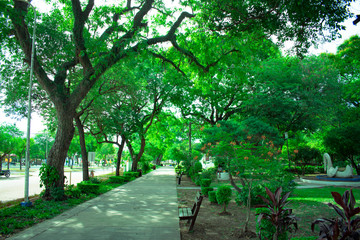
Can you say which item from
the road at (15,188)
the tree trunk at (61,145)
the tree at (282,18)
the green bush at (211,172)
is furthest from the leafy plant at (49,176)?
the tree at (282,18)

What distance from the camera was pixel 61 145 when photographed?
11539 mm

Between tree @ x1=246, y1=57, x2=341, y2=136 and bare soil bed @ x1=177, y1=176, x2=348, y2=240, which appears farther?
tree @ x1=246, y1=57, x2=341, y2=136

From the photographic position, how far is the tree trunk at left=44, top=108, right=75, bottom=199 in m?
11.5

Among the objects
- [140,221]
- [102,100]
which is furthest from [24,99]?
[140,221]

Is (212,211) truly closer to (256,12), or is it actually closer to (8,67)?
(256,12)

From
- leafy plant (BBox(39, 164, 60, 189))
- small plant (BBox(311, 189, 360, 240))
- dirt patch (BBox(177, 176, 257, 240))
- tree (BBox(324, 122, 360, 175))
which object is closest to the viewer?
small plant (BBox(311, 189, 360, 240))

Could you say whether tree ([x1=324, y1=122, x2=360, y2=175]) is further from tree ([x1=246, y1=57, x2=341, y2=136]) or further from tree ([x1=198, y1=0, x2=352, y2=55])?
tree ([x1=198, y1=0, x2=352, y2=55])

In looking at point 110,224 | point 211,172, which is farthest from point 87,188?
point 110,224

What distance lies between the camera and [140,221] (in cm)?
764

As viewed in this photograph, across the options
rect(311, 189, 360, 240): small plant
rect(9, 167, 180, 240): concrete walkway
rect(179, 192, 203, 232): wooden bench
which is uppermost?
rect(311, 189, 360, 240): small plant

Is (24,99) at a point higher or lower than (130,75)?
lower

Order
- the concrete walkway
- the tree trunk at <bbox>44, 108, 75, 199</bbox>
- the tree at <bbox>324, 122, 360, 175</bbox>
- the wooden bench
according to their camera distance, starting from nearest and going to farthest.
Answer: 1. the concrete walkway
2. the wooden bench
3. the tree trunk at <bbox>44, 108, 75, 199</bbox>
4. the tree at <bbox>324, 122, 360, 175</bbox>

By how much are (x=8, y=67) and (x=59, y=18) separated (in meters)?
4.40

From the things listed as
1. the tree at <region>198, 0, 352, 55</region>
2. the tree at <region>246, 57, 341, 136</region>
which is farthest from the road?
the tree at <region>246, 57, 341, 136</region>
